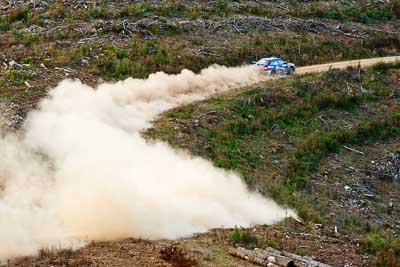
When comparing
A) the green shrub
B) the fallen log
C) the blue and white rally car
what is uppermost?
the blue and white rally car

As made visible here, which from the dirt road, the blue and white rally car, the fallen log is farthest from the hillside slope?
the blue and white rally car

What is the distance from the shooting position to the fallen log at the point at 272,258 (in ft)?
54.3

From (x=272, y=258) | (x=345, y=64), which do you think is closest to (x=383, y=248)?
(x=272, y=258)

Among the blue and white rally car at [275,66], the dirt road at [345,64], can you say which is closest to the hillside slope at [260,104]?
the dirt road at [345,64]

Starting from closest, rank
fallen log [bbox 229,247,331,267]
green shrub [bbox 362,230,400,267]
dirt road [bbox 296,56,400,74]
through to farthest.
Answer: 1. fallen log [bbox 229,247,331,267]
2. green shrub [bbox 362,230,400,267]
3. dirt road [bbox 296,56,400,74]

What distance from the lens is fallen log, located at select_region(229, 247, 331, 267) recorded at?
16.6 m

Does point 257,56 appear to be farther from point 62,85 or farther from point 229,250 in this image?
point 229,250

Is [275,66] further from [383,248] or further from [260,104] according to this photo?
[383,248]

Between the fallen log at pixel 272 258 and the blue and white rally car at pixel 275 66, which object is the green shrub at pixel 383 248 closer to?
the fallen log at pixel 272 258

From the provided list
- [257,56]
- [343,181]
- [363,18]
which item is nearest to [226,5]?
A: [257,56]

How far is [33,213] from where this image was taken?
1802 centimetres

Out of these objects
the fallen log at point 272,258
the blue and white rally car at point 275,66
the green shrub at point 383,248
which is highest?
the blue and white rally car at point 275,66

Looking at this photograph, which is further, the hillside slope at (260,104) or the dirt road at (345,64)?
the dirt road at (345,64)

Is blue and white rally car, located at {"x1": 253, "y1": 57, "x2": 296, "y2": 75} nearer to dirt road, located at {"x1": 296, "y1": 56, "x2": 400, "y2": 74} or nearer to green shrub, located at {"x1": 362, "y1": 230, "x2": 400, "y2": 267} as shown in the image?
dirt road, located at {"x1": 296, "y1": 56, "x2": 400, "y2": 74}
